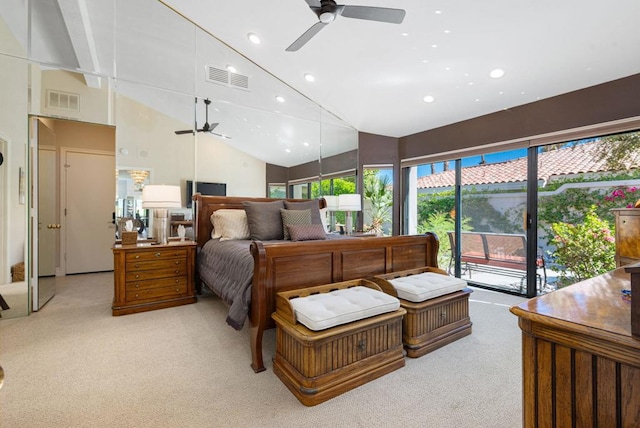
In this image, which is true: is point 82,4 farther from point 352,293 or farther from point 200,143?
point 352,293

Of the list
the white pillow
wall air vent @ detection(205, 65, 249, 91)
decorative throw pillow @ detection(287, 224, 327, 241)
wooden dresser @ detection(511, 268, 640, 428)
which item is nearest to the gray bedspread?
the white pillow

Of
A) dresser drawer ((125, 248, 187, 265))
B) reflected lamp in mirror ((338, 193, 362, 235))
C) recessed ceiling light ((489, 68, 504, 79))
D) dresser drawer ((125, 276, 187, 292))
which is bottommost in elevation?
dresser drawer ((125, 276, 187, 292))

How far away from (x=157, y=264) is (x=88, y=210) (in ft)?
9.48

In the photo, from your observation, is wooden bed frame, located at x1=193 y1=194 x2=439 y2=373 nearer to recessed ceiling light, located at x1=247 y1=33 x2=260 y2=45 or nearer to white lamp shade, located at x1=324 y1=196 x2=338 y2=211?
white lamp shade, located at x1=324 y1=196 x2=338 y2=211

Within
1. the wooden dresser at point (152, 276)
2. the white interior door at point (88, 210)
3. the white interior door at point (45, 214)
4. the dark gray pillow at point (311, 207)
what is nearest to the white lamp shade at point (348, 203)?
the dark gray pillow at point (311, 207)

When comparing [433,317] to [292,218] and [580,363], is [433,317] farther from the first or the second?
[292,218]

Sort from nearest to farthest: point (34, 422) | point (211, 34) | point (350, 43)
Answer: point (34, 422)
point (350, 43)
point (211, 34)

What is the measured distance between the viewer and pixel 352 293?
7.39 feet

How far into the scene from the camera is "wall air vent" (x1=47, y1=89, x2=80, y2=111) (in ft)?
10.7

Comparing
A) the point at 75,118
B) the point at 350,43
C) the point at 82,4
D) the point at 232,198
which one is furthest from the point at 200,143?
the point at 350,43

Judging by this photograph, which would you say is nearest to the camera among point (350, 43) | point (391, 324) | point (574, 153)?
point (391, 324)

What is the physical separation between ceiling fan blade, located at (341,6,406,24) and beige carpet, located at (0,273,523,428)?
2.70m

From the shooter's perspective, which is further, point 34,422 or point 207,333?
point 207,333

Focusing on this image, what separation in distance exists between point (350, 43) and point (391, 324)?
2.96 m
